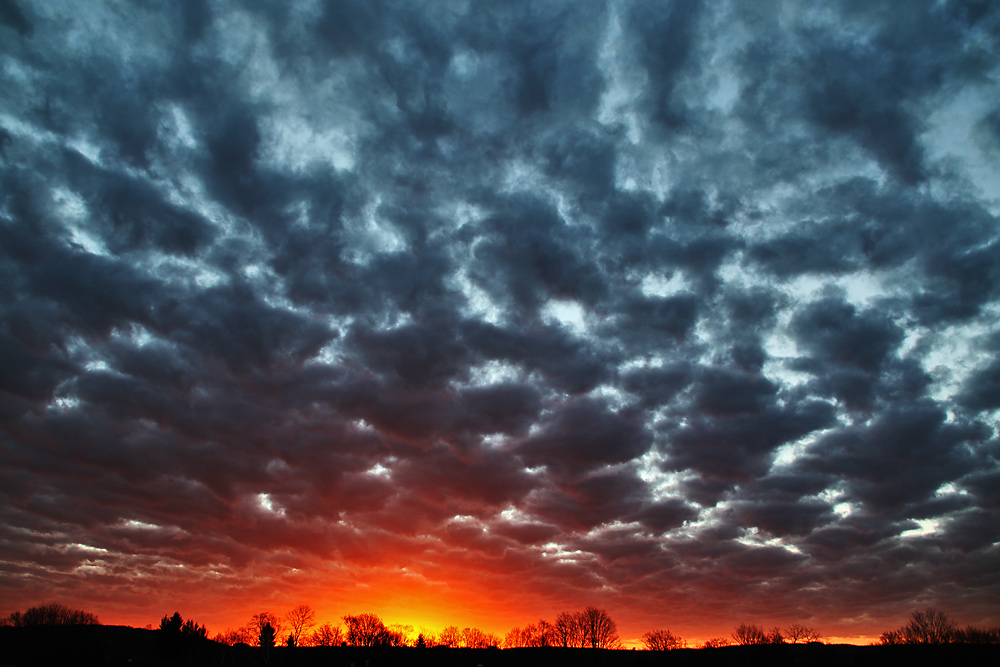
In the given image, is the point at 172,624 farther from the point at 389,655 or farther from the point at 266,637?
the point at 389,655

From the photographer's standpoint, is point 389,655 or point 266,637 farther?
point 389,655

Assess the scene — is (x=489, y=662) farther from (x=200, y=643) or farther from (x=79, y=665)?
(x=79, y=665)

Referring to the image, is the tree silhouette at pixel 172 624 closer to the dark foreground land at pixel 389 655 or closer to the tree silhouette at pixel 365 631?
the dark foreground land at pixel 389 655

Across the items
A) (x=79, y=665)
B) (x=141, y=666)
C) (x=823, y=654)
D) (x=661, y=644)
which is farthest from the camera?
(x=661, y=644)

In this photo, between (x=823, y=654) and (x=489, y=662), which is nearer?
(x=823, y=654)

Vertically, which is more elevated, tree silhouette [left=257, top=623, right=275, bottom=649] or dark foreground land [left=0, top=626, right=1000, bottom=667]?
tree silhouette [left=257, top=623, right=275, bottom=649]

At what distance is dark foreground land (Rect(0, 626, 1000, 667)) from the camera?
130m

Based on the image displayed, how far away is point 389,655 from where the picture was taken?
16850 cm

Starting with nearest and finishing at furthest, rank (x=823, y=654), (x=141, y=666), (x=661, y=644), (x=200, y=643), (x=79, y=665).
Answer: (x=79, y=665) < (x=141, y=666) < (x=823, y=654) < (x=200, y=643) < (x=661, y=644)

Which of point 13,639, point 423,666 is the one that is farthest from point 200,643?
point 423,666

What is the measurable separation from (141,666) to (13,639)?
33.4m

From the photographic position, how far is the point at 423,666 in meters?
166

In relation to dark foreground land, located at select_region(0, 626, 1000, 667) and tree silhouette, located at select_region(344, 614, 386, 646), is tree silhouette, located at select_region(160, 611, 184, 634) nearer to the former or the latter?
dark foreground land, located at select_region(0, 626, 1000, 667)

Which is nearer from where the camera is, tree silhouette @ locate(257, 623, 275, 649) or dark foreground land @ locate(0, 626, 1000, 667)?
dark foreground land @ locate(0, 626, 1000, 667)
